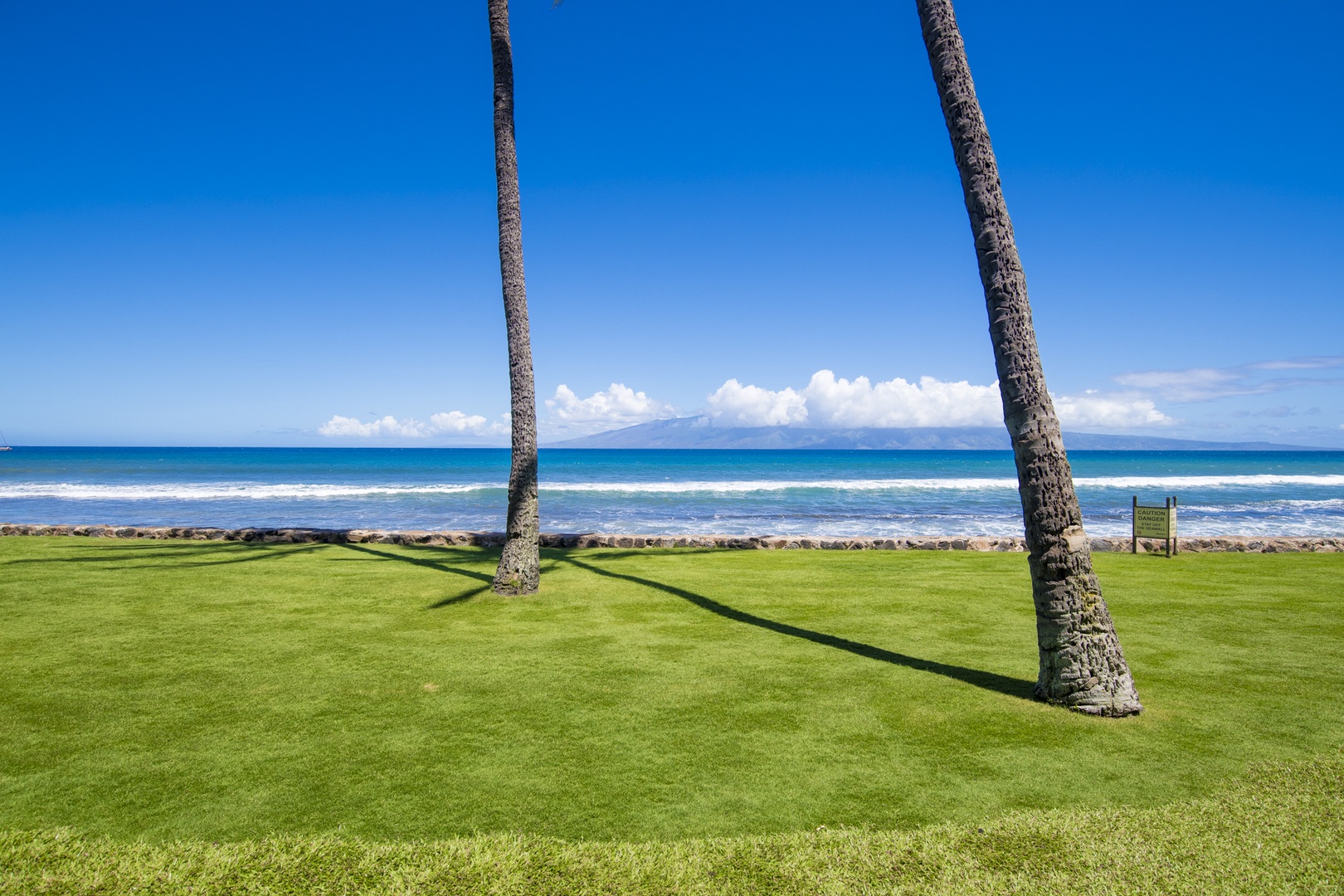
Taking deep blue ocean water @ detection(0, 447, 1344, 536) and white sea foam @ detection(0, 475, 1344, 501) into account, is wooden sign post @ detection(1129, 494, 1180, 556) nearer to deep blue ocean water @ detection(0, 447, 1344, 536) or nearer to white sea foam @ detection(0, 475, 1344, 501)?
deep blue ocean water @ detection(0, 447, 1344, 536)

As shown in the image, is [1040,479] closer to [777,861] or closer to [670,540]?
[777,861]

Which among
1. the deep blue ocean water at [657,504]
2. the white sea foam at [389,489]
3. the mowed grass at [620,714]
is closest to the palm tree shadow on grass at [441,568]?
the mowed grass at [620,714]

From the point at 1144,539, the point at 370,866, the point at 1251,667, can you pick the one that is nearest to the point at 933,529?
the point at 1144,539

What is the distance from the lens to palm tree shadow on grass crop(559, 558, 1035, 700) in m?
4.80

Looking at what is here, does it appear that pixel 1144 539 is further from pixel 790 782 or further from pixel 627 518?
pixel 627 518

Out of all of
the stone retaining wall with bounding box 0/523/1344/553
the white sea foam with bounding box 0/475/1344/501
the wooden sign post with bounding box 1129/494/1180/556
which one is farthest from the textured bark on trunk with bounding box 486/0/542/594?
the white sea foam with bounding box 0/475/1344/501

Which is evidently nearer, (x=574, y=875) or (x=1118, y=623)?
(x=574, y=875)

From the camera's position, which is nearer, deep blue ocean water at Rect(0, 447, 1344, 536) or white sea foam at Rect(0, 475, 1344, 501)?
deep blue ocean water at Rect(0, 447, 1344, 536)

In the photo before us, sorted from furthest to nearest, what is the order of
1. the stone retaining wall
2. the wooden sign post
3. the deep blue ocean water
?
the deep blue ocean water
the stone retaining wall
the wooden sign post

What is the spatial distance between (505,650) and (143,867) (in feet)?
10.1

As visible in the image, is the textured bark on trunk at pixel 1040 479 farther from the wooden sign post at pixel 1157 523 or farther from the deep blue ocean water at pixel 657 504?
the deep blue ocean water at pixel 657 504

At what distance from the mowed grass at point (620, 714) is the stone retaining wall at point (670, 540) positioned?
3734 mm

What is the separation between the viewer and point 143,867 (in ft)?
8.91

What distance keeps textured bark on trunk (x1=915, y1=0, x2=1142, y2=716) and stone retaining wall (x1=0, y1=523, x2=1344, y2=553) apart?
7612mm
